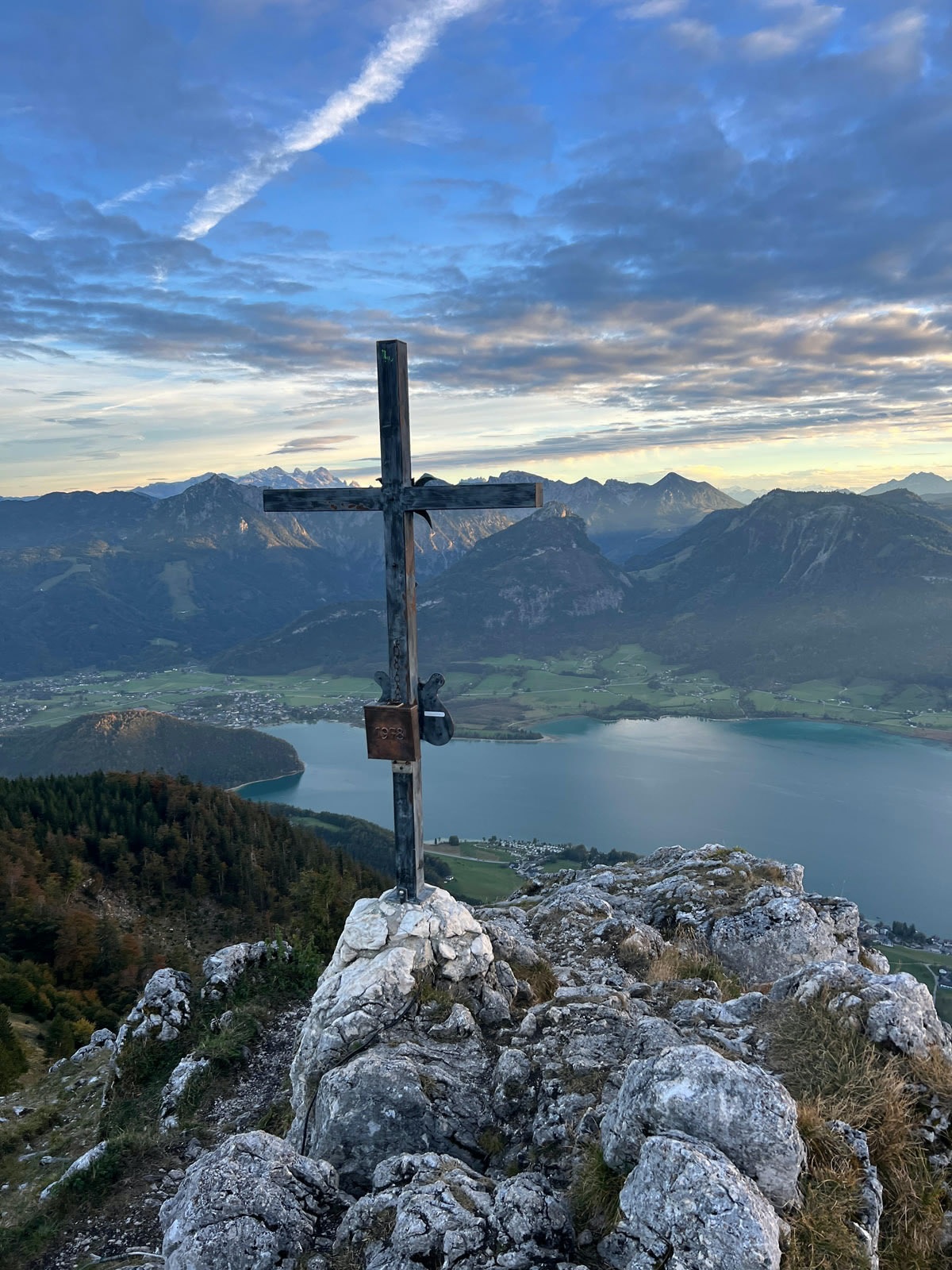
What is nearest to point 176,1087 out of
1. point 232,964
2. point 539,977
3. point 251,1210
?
point 232,964

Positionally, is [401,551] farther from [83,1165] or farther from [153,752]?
[153,752]

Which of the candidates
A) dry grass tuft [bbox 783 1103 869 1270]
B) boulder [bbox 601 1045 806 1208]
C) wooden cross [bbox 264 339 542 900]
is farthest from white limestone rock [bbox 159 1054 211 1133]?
dry grass tuft [bbox 783 1103 869 1270]

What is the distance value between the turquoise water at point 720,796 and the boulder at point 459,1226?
3403 inches

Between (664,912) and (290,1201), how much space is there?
34.9 ft

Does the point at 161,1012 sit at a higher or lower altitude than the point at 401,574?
lower

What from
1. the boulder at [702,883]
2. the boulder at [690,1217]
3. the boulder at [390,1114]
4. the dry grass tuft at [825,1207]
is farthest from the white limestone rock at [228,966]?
the dry grass tuft at [825,1207]

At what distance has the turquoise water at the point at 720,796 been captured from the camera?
106312 millimetres

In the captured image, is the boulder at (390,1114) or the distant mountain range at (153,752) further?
the distant mountain range at (153,752)

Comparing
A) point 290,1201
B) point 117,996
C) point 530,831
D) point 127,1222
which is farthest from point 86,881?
point 530,831

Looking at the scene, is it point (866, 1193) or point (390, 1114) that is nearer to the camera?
point (866, 1193)

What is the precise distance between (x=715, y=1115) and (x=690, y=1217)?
2.38 feet

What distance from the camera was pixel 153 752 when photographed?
18562 centimetres

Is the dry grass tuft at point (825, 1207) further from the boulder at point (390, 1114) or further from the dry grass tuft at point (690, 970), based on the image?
the dry grass tuft at point (690, 970)

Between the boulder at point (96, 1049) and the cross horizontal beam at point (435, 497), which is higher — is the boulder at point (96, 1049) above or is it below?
below
